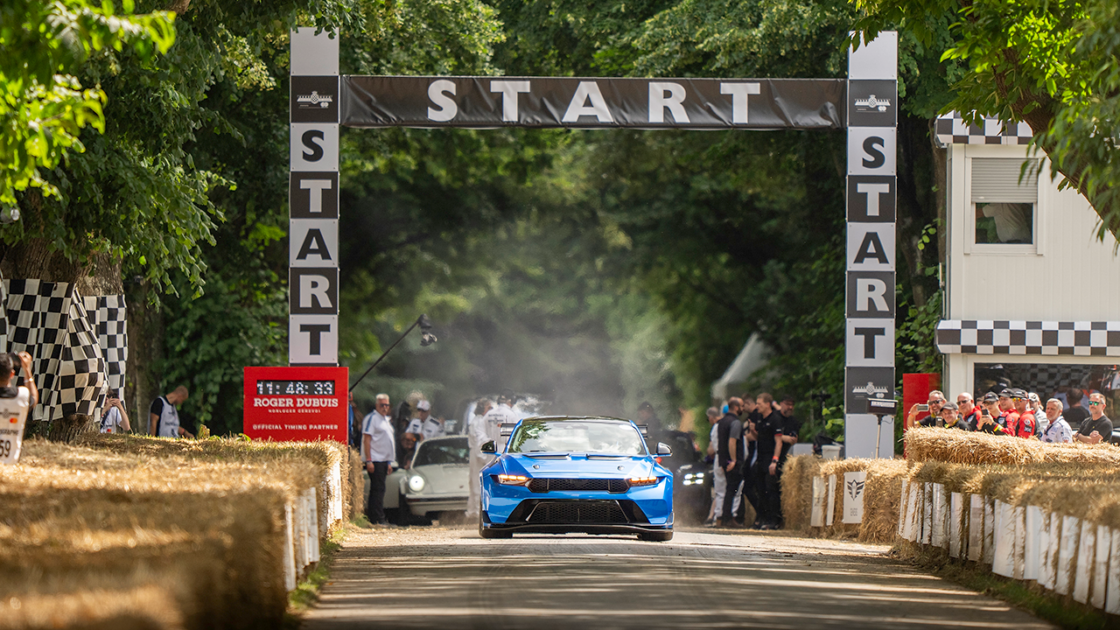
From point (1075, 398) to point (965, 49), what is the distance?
9482 millimetres

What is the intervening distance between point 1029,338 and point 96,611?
1758 cm

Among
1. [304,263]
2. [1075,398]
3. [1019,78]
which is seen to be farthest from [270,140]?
[1019,78]

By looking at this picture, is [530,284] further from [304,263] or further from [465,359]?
[304,263]

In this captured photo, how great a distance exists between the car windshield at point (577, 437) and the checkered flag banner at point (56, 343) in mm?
4874

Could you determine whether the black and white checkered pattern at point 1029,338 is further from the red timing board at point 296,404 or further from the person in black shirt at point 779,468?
the red timing board at point 296,404

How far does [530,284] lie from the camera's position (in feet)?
186

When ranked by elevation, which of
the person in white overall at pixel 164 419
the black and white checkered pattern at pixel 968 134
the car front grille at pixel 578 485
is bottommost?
the car front grille at pixel 578 485

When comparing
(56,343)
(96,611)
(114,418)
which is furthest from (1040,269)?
(96,611)

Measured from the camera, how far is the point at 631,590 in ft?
34.0

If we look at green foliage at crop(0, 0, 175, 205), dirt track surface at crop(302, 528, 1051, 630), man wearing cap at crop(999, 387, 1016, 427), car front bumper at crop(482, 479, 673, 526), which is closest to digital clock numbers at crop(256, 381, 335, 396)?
dirt track surface at crop(302, 528, 1051, 630)

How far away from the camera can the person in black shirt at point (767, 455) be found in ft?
72.5

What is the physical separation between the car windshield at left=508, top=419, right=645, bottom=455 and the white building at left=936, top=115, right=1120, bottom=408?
6.68 meters

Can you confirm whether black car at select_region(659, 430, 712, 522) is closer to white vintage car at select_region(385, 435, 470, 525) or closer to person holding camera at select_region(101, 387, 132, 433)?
white vintage car at select_region(385, 435, 470, 525)

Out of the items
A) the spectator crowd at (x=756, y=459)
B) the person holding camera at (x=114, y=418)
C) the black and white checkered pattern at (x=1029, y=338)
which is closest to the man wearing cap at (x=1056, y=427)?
the black and white checkered pattern at (x=1029, y=338)
